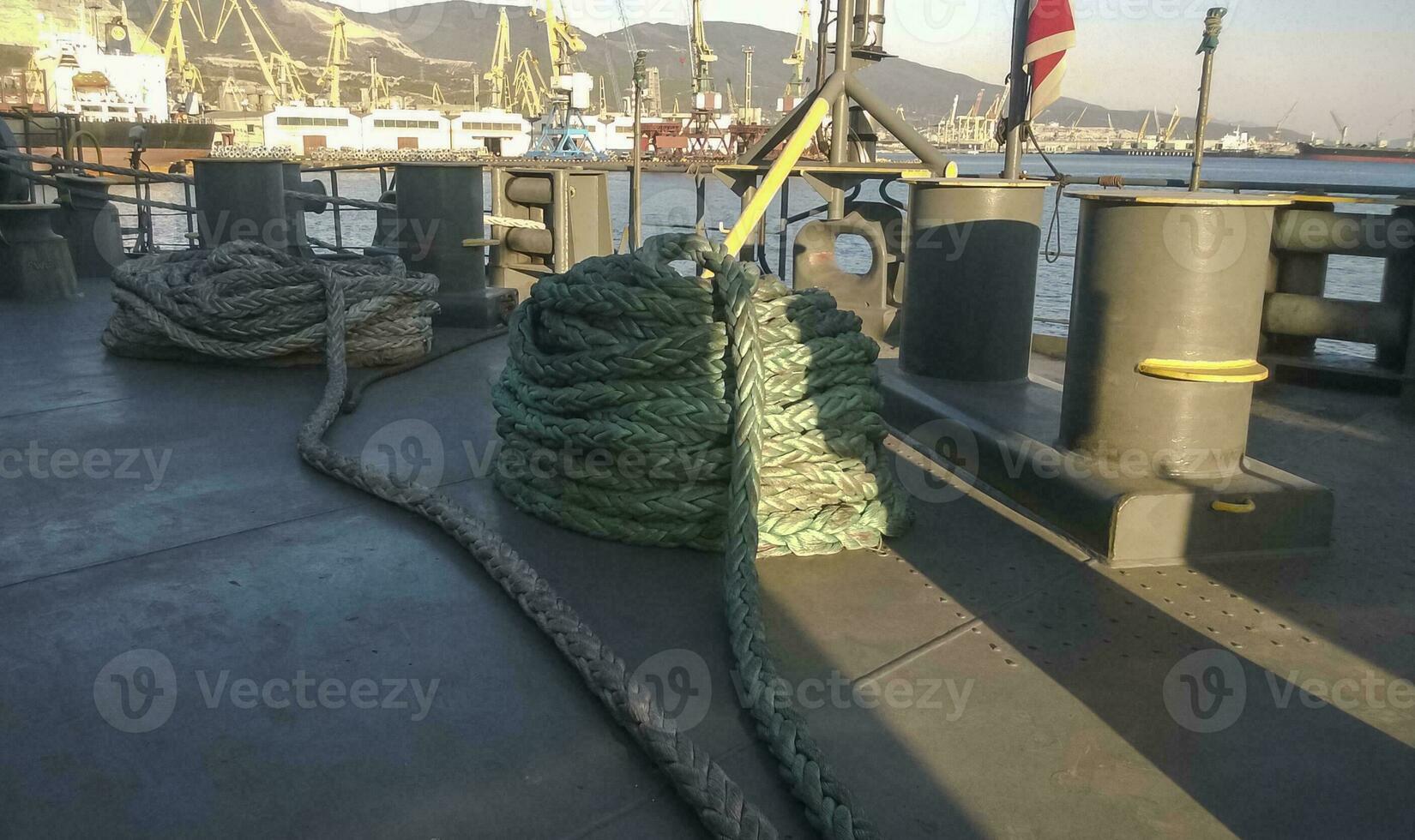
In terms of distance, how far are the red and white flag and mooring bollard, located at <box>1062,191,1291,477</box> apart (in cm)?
235

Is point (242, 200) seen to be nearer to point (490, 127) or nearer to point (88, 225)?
point (88, 225)

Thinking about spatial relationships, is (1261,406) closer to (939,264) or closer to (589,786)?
(939,264)

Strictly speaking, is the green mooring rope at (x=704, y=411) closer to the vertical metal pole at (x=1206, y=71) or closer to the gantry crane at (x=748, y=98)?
the vertical metal pole at (x=1206, y=71)

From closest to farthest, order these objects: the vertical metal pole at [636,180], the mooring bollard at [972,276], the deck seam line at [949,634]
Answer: the deck seam line at [949,634]
the mooring bollard at [972,276]
the vertical metal pole at [636,180]

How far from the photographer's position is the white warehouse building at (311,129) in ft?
268

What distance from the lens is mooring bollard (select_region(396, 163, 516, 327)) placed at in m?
6.35

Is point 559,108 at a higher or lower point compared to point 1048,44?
higher

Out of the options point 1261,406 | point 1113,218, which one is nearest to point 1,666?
point 1113,218

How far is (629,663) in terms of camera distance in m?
2.15

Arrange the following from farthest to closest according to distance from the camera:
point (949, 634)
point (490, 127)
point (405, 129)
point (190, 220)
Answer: point (490, 127) < point (405, 129) < point (190, 220) < point (949, 634)

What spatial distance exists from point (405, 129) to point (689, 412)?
9150cm

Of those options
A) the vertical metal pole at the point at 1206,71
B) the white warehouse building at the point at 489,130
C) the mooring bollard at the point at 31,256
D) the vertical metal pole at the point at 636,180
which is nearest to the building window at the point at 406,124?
the white warehouse building at the point at 489,130

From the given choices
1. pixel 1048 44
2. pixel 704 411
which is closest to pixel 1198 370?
pixel 704 411

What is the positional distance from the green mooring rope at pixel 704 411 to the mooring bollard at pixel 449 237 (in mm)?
3543
